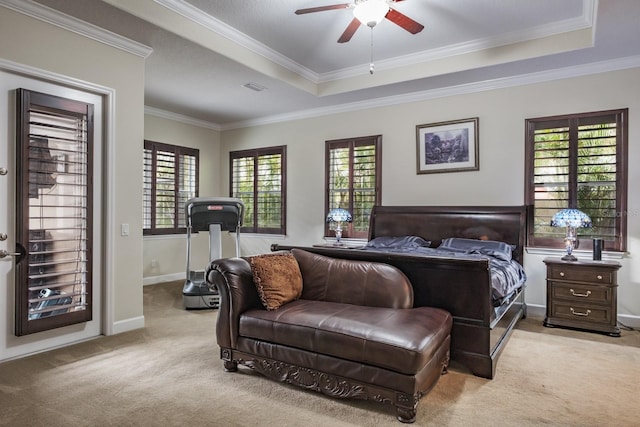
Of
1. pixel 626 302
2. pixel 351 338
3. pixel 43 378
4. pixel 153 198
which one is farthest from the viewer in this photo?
pixel 153 198

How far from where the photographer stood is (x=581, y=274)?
4094 millimetres

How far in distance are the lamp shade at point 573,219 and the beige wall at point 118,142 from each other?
4.47 metres

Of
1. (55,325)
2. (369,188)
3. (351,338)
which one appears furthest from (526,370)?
(55,325)

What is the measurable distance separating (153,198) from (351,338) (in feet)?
16.9

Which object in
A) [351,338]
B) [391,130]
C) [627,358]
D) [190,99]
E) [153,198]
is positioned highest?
[190,99]

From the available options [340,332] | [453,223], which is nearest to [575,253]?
[453,223]

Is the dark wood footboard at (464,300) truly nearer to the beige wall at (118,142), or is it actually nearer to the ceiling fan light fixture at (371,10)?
the ceiling fan light fixture at (371,10)

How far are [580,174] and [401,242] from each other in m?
2.19

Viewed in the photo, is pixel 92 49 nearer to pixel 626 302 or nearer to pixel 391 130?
pixel 391 130

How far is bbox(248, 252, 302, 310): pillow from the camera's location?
303 centimetres

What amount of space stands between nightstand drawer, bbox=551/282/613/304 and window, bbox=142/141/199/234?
5617mm

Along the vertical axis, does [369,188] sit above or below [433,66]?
below

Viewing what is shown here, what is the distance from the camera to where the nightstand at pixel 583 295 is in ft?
13.0

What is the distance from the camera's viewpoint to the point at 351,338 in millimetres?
2451
